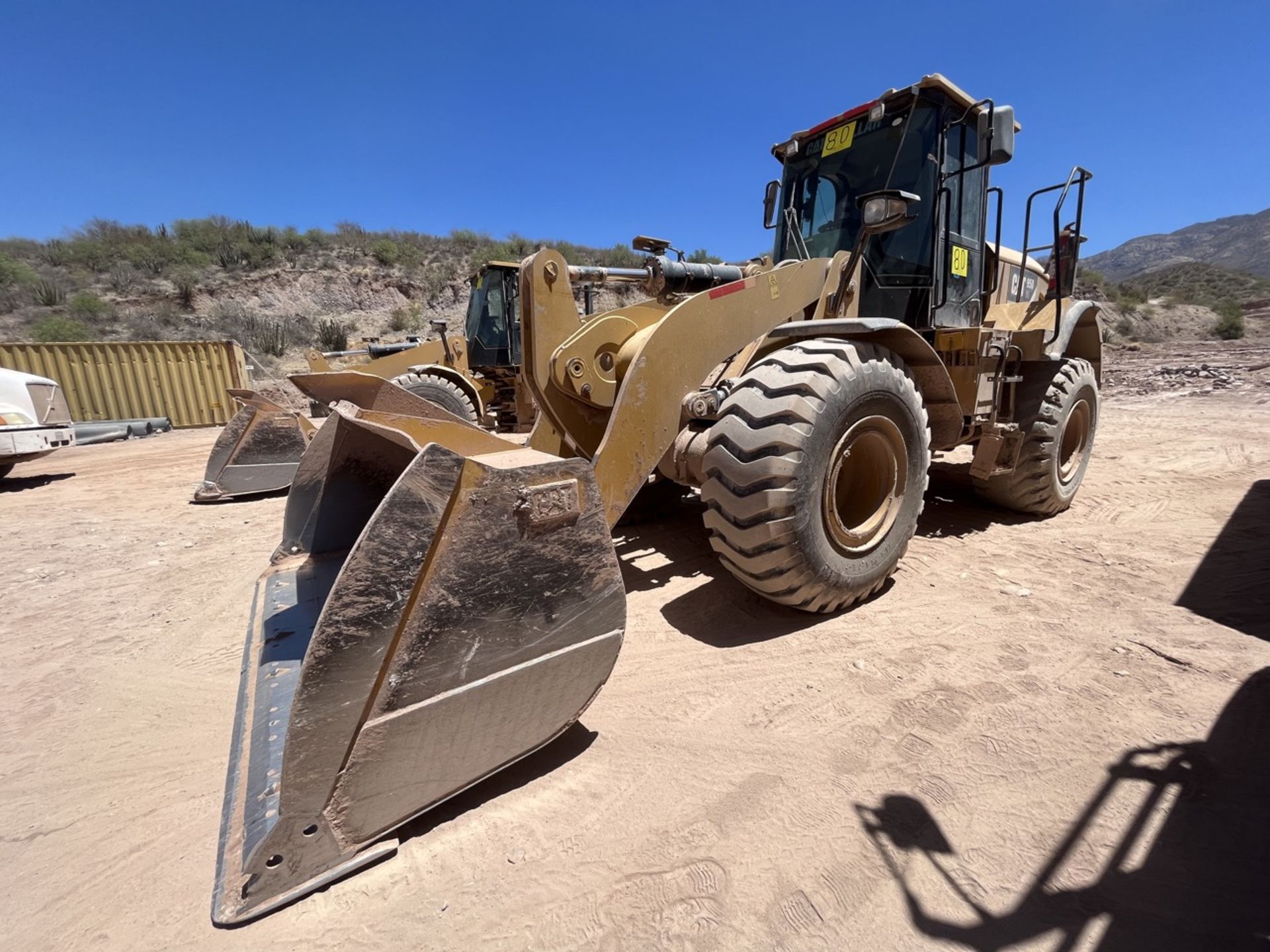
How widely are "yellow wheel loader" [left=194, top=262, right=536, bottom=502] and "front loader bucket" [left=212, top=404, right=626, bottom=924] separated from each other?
4920 millimetres

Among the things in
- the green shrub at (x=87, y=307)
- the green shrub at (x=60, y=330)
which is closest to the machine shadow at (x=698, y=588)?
the green shrub at (x=60, y=330)

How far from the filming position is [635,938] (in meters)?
1.48

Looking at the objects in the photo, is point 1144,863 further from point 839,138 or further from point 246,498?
point 246,498

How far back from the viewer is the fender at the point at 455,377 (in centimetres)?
834

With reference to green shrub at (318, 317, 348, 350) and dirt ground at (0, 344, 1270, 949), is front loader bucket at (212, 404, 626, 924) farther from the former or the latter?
green shrub at (318, 317, 348, 350)

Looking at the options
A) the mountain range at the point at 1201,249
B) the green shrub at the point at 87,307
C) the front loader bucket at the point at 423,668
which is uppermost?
the mountain range at the point at 1201,249

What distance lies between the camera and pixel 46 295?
60.8 ft

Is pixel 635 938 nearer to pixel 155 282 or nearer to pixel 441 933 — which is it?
pixel 441 933

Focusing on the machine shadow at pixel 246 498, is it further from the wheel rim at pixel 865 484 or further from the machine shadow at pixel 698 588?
the wheel rim at pixel 865 484

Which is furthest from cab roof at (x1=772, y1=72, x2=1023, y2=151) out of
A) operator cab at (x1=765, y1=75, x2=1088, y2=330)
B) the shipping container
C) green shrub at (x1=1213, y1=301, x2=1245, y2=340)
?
green shrub at (x1=1213, y1=301, x2=1245, y2=340)

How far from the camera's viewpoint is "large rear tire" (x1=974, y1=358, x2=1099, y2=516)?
469cm

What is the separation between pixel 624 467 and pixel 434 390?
19.1 ft

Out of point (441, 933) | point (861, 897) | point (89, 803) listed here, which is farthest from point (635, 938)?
point (89, 803)

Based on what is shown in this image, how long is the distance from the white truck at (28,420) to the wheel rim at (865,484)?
8.83 meters
